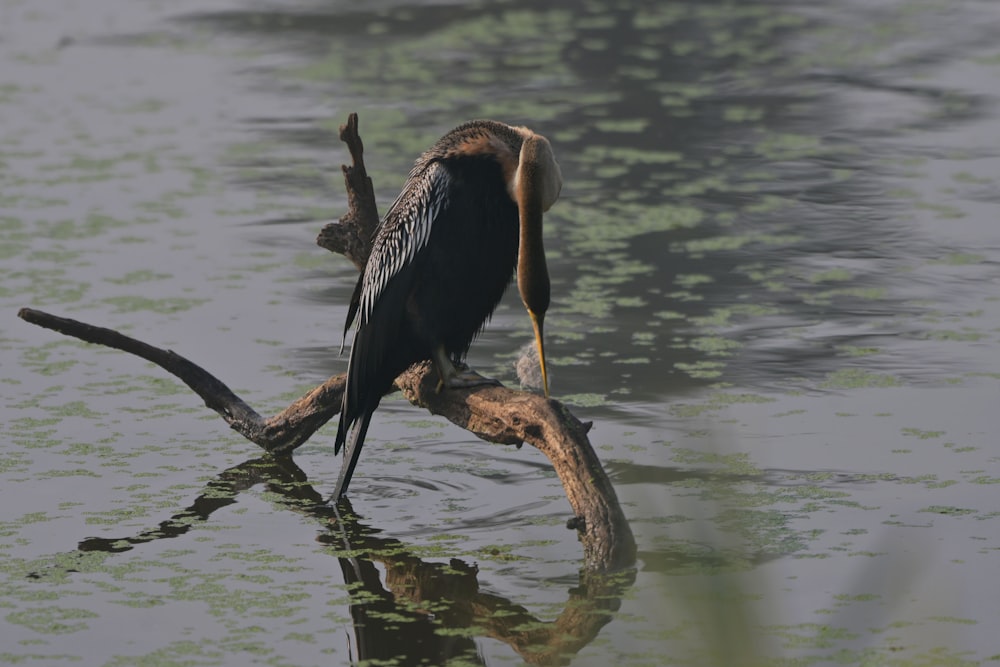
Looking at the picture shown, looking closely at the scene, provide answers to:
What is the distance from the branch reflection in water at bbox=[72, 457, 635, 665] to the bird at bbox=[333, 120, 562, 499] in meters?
0.40

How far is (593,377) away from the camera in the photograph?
233 inches

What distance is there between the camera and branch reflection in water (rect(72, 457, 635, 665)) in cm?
380

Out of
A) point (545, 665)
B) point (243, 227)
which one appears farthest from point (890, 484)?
point (243, 227)

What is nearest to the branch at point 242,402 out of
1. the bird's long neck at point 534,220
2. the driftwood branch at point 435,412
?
the driftwood branch at point 435,412

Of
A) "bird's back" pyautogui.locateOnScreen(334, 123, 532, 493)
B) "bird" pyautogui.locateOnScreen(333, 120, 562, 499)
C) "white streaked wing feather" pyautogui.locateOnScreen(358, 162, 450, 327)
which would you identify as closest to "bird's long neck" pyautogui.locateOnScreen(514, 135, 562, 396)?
"bird" pyautogui.locateOnScreen(333, 120, 562, 499)

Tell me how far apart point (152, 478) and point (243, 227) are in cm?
310

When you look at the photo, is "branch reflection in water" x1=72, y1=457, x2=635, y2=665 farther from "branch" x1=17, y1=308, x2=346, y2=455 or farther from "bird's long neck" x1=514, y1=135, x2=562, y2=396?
"bird's long neck" x1=514, y1=135, x2=562, y2=396

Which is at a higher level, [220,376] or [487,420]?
[487,420]

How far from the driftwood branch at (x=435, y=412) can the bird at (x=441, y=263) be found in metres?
0.13

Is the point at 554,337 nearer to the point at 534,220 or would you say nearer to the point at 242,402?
the point at 242,402

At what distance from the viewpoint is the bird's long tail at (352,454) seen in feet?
15.3

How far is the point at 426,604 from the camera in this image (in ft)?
13.4

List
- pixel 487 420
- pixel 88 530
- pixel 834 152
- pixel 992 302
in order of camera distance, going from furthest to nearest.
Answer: pixel 834 152, pixel 992 302, pixel 88 530, pixel 487 420

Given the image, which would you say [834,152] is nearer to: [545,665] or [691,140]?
[691,140]
